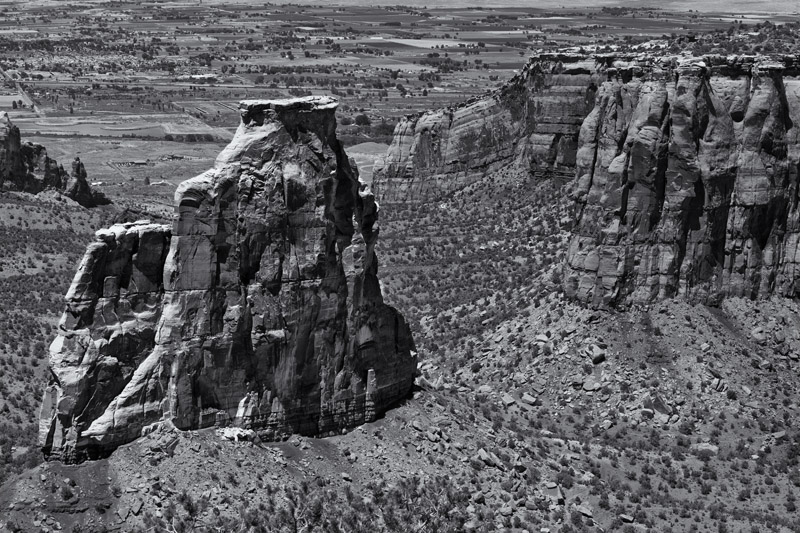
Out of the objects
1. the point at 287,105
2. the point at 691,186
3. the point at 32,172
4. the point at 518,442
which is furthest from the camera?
the point at 32,172

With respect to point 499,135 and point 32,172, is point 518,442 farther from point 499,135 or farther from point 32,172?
point 32,172

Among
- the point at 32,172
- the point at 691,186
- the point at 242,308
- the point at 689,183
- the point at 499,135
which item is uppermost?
the point at 242,308

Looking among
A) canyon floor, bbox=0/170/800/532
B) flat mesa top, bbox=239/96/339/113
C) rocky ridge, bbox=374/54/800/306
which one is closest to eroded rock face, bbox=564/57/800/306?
rocky ridge, bbox=374/54/800/306

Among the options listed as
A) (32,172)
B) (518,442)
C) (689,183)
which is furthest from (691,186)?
(32,172)

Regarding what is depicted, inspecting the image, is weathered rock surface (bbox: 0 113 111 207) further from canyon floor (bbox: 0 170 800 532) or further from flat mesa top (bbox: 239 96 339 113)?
flat mesa top (bbox: 239 96 339 113)

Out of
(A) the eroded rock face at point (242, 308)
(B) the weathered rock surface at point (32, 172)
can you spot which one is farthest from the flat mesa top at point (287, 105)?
(B) the weathered rock surface at point (32, 172)

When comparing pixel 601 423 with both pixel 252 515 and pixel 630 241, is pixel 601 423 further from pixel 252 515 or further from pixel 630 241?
pixel 252 515
